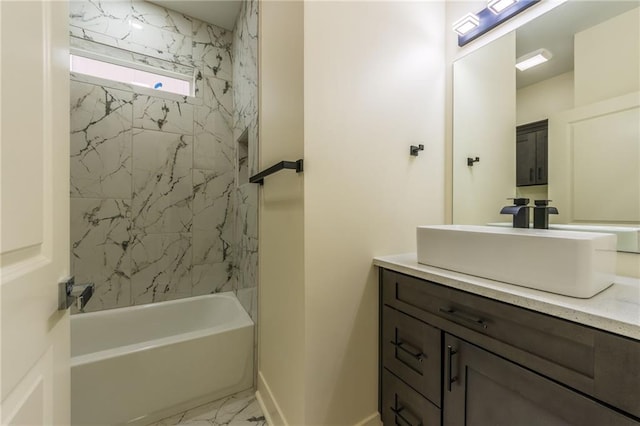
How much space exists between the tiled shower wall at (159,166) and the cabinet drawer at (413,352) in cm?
103

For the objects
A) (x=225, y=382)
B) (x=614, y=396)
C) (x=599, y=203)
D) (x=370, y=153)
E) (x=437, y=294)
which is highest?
(x=370, y=153)

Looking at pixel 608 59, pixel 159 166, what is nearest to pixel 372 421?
pixel 608 59

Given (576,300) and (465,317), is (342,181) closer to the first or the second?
(465,317)

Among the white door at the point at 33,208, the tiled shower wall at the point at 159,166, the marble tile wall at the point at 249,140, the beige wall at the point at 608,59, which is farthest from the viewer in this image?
the tiled shower wall at the point at 159,166

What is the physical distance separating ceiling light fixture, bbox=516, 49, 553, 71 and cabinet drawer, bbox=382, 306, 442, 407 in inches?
49.5

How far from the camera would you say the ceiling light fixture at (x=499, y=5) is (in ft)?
3.99

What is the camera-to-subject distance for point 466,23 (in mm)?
1353

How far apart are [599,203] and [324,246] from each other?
109 cm

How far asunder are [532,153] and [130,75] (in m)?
2.97

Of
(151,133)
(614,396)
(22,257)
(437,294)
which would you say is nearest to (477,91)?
(437,294)

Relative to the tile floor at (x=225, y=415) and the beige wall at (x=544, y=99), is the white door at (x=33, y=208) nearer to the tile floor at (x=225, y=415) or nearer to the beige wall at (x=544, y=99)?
the tile floor at (x=225, y=415)

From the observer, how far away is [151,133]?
2.22 m

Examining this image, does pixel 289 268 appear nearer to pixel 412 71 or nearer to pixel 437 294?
pixel 437 294

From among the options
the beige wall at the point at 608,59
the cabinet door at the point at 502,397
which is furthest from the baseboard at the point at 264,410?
the beige wall at the point at 608,59
